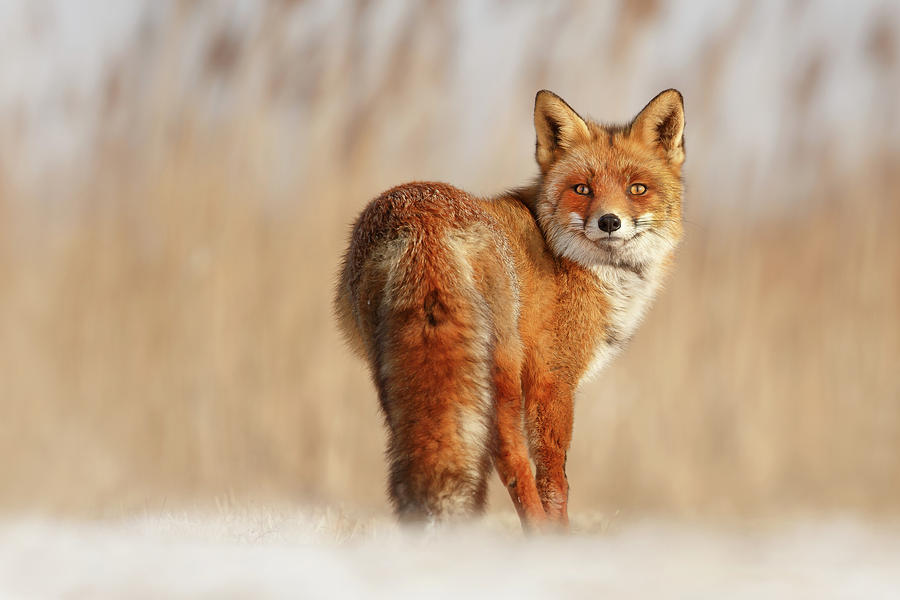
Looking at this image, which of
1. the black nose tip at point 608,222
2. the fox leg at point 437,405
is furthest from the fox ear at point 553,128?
the fox leg at point 437,405

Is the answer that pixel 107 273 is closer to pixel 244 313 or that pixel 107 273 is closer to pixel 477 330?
pixel 244 313

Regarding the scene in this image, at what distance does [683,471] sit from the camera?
2.74 metres

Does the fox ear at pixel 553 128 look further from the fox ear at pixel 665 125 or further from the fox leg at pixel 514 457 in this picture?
the fox leg at pixel 514 457

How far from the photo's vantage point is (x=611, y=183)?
245 centimetres

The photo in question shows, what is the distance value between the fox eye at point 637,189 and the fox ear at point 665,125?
0.19 metres

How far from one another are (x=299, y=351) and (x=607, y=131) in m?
1.24

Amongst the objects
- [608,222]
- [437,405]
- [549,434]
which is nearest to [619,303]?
[608,222]

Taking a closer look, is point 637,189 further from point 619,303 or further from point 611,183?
point 619,303

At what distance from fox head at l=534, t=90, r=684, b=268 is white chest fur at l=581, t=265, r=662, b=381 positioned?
0.14 feet

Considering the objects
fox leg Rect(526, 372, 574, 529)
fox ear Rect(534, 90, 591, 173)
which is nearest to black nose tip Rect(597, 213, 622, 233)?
fox ear Rect(534, 90, 591, 173)

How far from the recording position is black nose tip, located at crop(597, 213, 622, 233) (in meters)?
2.34

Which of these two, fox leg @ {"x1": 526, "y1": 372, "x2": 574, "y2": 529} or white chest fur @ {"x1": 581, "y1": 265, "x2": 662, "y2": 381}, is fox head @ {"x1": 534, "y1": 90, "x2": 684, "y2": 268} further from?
fox leg @ {"x1": 526, "y1": 372, "x2": 574, "y2": 529}

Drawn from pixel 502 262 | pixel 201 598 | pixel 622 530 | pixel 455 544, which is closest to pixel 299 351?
pixel 502 262

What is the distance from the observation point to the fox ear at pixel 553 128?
253 cm
